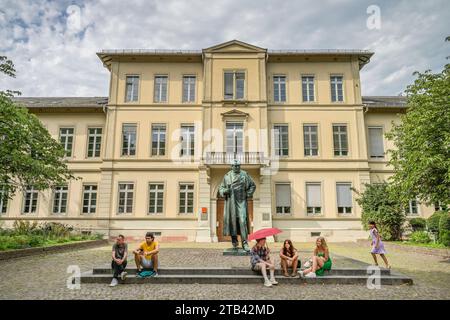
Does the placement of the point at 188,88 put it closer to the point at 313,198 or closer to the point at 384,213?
the point at 313,198

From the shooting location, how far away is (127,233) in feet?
65.4

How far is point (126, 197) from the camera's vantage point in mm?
20562

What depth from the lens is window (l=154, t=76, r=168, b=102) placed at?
2197cm

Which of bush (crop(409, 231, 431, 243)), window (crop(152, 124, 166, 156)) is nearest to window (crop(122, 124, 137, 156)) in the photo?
window (crop(152, 124, 166, 156))

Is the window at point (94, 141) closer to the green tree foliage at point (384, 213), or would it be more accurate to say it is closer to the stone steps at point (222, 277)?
the stone steps at point (222, 277)

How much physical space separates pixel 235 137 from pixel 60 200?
12385 mm

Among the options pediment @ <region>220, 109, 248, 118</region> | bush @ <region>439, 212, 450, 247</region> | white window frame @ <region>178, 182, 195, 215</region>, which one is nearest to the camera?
bush @ <region>439, 212, 450, 247</region>

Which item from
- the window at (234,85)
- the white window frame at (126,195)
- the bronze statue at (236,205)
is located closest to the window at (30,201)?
the white window frame at (126,195)

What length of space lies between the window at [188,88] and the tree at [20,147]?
34.5ft

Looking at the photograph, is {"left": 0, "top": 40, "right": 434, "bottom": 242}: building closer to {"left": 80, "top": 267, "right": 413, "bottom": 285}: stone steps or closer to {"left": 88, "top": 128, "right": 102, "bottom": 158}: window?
{"left": 88, "top": 128, "right": 102, "bottom": 158}: window

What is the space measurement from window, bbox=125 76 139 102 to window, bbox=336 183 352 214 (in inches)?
584

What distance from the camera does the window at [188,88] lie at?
A: 863 inches
